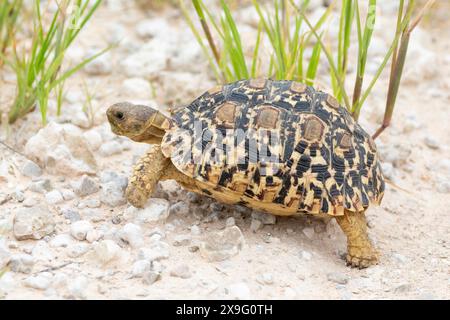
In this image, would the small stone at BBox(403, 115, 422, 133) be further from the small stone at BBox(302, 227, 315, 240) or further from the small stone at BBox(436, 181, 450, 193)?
the small stone at BBox(302, 227, 315, 240)

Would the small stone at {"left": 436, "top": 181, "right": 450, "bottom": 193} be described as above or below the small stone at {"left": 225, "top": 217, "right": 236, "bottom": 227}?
above

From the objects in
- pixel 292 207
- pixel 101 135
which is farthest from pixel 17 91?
pixel 292 207

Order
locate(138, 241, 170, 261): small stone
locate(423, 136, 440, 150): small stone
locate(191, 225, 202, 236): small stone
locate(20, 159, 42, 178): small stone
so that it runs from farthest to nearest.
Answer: locate(423, 136, 440, 150): small stone → locate(20, 159, 42, 178): small stone → locate(191, 225, 202, 236): small stone → locate(138, 241, 170, 261): small stone

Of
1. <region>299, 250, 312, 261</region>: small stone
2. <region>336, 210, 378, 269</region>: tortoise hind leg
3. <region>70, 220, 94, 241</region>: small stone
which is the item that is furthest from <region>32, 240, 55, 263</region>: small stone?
<region>336, 210, 378, 269</region>: tortoise hind leg

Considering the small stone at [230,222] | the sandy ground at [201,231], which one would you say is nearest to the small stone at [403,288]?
the sandy ground at [201,231]

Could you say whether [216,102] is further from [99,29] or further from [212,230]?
[99,29]

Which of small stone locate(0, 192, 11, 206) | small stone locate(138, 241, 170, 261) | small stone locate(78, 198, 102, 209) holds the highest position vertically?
small stone locate(0, 192, 11, 206)
